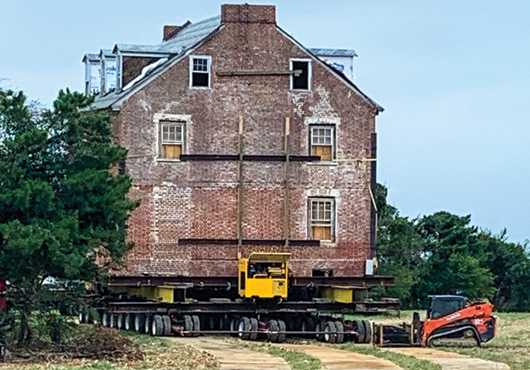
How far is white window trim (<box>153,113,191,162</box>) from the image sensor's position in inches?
1774

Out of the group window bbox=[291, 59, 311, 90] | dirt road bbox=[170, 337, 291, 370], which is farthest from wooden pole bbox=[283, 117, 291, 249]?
dirt road bbox=[170, 337, 291, 370]

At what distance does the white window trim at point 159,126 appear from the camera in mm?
45062

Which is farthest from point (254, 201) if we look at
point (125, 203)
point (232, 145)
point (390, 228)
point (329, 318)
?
point (390, 228)

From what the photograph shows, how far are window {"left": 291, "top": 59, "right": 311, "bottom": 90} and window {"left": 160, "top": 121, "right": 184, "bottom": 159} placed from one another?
14.3ft

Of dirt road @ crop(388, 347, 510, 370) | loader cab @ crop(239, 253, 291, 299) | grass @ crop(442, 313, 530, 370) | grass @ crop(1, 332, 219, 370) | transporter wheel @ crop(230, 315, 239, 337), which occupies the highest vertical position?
loader cab @ crop(239, 253, 291, 299)

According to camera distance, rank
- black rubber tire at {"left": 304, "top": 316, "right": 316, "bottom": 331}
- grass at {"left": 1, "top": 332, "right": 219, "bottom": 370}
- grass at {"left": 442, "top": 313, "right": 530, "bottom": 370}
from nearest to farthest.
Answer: grass at {"left": 1, "top": 332, "right": 219, "bottom": 370} < grass at {"left": 442, "top": 313, "right": 530, "bottom": 370} < black rubber tire at {"left": 304, "top": 316, "right": 316, "bottom": 331}

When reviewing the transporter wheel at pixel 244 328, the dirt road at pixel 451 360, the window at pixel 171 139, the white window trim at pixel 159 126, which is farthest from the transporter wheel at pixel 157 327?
the dirt road at pixel 451 360

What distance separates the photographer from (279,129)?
4600 centimetres

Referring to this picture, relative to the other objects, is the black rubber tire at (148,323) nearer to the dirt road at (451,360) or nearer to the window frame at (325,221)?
the window frame at (325,221)

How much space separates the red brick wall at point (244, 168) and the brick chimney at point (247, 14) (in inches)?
3.2

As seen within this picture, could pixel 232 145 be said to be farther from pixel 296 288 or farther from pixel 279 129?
pixel 296 288

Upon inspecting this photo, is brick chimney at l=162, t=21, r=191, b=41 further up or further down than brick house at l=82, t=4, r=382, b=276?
further up

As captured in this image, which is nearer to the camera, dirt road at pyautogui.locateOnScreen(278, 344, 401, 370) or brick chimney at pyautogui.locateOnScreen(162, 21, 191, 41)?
dirt road at pyautogui.locateOnScreen(278, 344, 401, 370)

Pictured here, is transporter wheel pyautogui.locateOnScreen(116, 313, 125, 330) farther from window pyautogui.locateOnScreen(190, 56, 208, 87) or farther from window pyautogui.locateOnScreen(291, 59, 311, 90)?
window pyautogui.locateOnScreen(291, 59, 311, 90)
